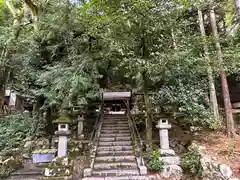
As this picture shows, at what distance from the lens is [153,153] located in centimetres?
581

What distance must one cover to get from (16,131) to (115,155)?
17.2ft

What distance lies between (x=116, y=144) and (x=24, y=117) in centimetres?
549

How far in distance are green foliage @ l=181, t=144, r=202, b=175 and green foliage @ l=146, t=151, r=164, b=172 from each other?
2.34 ft

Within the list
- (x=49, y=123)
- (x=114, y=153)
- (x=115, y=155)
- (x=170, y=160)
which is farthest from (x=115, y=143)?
(x=49, y=123)

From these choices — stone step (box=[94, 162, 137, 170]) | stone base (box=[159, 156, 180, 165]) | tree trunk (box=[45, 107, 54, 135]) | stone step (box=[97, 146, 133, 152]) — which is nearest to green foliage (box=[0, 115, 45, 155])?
tree trunk (box=[45, 107, 54, 135])

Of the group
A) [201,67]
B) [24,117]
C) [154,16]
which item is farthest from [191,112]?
[24,117]

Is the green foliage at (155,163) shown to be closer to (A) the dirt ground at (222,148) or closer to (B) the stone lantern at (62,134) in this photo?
(A) the dirt ground at (222,148)

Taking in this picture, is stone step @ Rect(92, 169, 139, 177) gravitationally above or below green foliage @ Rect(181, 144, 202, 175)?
below

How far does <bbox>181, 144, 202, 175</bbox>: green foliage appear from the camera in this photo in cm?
527

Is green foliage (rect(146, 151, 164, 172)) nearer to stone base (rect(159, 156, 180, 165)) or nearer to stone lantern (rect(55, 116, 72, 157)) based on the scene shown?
stone base (rect(159, 156, 180, 165))

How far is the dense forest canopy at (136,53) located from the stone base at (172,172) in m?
1.64

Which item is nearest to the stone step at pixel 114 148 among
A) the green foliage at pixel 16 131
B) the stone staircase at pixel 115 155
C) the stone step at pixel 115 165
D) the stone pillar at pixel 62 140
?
the stone staircase at pixel 115 155

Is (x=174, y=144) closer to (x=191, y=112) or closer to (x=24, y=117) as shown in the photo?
(x=191, y=112)

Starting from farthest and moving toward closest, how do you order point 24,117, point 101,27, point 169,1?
point 24,117
point 101,27
point 169,1
